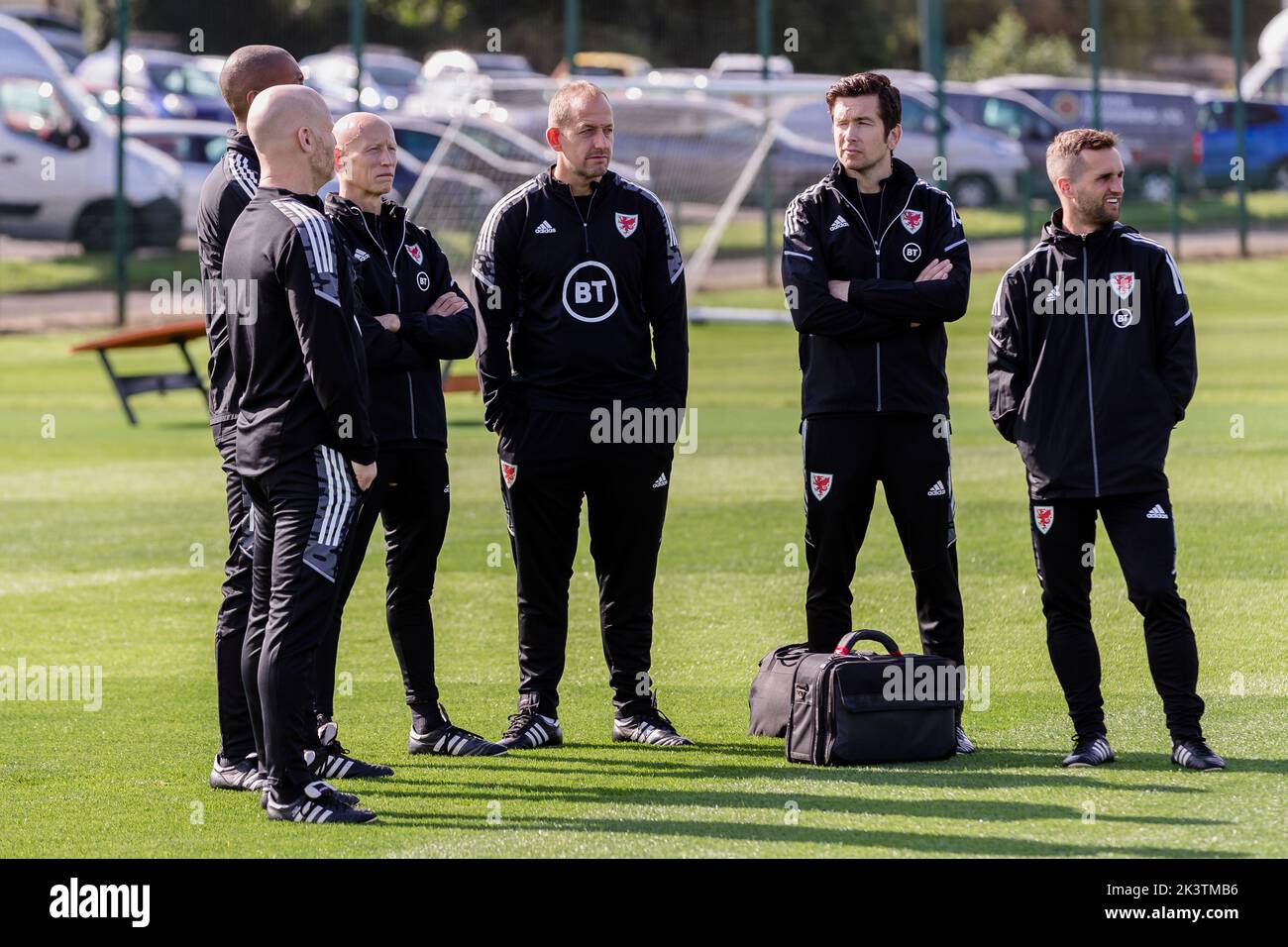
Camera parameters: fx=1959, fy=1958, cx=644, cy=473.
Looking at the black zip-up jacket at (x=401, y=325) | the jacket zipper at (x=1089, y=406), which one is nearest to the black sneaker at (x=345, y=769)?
the black zip-up jacket at (x=401, y=325)

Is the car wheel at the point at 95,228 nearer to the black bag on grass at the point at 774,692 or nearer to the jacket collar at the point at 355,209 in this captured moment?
the jacket collar at the point at 355,209

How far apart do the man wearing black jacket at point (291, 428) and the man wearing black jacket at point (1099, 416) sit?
2143 mm

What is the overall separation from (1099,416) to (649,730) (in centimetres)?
188

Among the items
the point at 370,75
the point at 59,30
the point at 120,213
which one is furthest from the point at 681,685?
the point at 59,30

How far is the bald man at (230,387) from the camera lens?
19.9 feet

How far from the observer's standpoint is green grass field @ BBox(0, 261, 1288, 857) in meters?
5.47

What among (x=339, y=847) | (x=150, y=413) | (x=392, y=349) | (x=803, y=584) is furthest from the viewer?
(x=150, y=413)

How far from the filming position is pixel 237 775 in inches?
242

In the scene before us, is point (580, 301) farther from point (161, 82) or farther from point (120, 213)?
point (161, 82)

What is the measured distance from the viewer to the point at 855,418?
667 cm

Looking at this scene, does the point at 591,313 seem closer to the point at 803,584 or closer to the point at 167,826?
the point at 167,826
